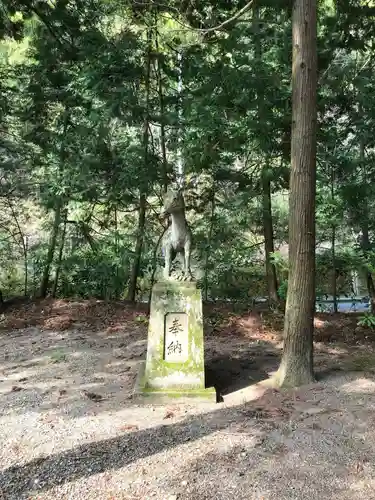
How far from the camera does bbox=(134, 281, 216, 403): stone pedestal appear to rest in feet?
14.4

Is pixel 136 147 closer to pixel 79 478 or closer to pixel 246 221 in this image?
pixel 246 221

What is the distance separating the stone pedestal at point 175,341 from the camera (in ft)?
14.4

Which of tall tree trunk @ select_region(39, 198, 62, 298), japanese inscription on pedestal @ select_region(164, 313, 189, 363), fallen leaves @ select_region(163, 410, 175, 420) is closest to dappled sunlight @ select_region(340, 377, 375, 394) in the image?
japanese inscription on pedestal @ select_region(164, 313, 189, 363)

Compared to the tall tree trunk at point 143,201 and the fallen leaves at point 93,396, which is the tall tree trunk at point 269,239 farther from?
the fallen leaves at point 93,396

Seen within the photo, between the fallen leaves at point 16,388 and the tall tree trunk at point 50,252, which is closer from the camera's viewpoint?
the fallen leaves at point 16,388

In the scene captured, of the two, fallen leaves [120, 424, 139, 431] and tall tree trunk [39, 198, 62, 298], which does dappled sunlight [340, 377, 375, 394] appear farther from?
tall tree trunk [39, 198, 62, 298]

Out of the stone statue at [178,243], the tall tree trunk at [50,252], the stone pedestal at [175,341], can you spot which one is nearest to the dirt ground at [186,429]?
the stone pedestal at [175,341]

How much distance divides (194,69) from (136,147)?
5.03 ft

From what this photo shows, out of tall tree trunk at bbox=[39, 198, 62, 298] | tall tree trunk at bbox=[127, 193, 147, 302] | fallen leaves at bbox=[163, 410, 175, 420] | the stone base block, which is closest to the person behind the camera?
fallen leaves at bbox=[163, 410, 175, 420]

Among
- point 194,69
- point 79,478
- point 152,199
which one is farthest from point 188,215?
point 79,478

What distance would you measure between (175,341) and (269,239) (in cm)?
382

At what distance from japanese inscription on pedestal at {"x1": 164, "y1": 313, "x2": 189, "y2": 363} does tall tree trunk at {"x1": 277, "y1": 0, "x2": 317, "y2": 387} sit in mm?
1008

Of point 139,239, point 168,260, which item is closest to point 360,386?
point 168,260

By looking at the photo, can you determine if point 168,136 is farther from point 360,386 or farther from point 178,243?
point 360,386
